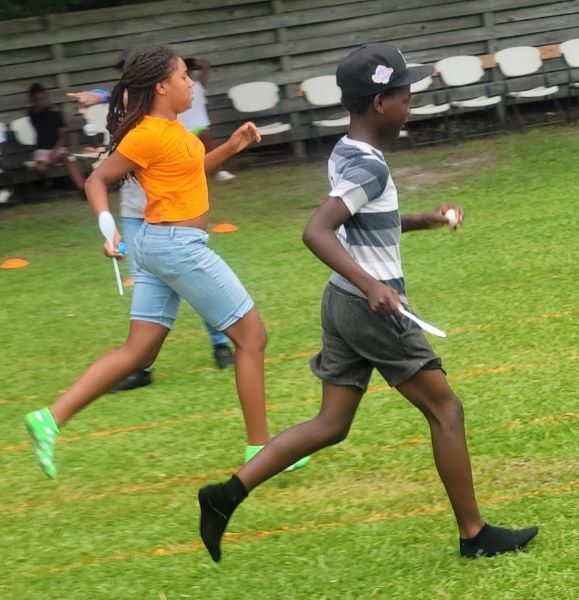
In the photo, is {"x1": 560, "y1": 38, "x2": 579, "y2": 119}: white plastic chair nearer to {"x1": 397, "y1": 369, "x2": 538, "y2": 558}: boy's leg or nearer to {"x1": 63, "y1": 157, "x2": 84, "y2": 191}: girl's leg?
{"x1": 63, "y1": 157, "x2": 84, "y2": 191}: girl's leg

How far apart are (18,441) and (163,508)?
1.42 m

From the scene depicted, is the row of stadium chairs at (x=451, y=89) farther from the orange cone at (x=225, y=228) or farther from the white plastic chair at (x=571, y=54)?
the orange cone at (x=225, y=228)

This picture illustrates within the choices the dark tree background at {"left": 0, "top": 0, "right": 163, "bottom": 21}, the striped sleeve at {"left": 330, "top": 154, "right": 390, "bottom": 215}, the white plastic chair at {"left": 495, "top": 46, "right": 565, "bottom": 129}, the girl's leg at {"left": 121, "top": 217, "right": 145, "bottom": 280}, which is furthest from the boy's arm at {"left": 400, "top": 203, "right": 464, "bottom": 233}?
the dark tree background at {"left": 0, "top": 0, "right": 163, "bottom": 21}

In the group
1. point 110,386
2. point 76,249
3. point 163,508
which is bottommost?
point 76,249

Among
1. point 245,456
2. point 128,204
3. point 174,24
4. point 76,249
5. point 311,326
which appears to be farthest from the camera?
point 174,24

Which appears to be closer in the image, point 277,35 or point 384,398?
point 384,398

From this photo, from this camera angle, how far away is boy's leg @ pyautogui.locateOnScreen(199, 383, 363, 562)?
4.19 metres

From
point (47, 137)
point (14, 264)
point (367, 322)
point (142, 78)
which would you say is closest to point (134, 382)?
point (142, 78)

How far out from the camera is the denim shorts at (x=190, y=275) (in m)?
5.34

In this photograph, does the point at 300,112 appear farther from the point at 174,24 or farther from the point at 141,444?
the point at 141,444

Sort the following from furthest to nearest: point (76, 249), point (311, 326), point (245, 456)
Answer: point (76, 249) → point (311, 326) → point (245, 456)

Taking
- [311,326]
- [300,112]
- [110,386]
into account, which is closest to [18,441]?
[110,386]

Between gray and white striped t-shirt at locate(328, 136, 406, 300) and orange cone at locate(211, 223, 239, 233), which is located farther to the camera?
orange cone at locate(211, 223, 239, 233)

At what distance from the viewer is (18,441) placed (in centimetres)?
616
